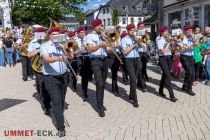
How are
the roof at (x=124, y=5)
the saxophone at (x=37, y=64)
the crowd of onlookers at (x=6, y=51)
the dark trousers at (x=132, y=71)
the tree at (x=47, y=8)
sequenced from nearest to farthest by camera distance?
the dark trousers at (x=132, y=71)
the saxophone at (x=37, y=64)
the crowd of onlookers at (x=6, y=51)
the tree at (x=47, y=8)
the roof at (x=124, y=5)

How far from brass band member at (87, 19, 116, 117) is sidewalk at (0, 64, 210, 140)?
42 centimetres

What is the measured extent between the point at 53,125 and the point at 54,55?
57.4 inches

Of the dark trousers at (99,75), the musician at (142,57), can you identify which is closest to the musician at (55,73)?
the dark trousers at (99,75)

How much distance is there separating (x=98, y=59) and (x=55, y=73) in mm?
1447

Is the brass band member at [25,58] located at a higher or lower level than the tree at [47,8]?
lower

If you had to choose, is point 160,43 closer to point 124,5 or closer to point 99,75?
point 99,75

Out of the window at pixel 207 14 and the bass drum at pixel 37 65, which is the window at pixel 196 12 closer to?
the window at pixel 207 14

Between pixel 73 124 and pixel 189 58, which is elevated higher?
pixel 189 58

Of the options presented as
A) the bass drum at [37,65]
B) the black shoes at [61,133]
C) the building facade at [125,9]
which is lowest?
the black shoes at [61,133]

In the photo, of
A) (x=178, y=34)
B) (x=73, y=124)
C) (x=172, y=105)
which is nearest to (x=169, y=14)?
(x=178, y=34)

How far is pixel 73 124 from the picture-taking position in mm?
7035

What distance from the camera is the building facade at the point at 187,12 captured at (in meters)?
19.7

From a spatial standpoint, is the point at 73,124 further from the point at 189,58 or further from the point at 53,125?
the point at 189,58

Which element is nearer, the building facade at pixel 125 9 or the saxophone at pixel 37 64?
the saxophone at pixel 37 64
